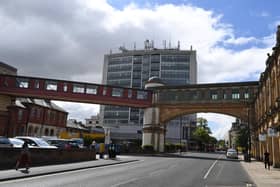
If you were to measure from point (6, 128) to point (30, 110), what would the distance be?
29.8 ft

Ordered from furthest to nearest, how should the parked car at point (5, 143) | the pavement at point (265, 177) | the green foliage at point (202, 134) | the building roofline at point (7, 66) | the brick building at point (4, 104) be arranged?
1. the green foliage at point (202, 134)
2. the building roofline at point (7, 66)
3. the brick building at point (4, 104)
4. the parked car at point (5, 143)
5. the pavement at point (265, 177)

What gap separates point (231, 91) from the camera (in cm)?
5269

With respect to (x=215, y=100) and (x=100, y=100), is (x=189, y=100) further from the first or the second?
(x=100, y=100)

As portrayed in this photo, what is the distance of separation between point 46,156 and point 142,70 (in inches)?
4548

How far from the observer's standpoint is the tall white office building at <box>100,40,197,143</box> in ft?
422

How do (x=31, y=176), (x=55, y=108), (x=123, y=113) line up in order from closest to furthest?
(x=31, y=176) → (x=55, y=108) → (x=123, y=113)

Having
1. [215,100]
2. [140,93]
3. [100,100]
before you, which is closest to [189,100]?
[215,100]

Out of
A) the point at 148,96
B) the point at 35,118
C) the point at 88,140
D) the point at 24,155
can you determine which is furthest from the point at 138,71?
the point at 24,155

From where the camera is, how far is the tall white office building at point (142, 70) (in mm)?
128500

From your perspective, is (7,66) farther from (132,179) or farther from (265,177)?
(265,177)

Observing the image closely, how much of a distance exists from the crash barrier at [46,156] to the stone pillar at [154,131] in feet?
86.8

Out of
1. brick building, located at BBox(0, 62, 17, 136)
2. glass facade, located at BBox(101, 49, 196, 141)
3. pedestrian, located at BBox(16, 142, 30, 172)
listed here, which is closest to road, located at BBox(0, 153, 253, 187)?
pedestrian, located at BBox(16, 142, 30, 172)

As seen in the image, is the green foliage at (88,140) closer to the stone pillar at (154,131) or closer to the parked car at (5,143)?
the stone pillar at (154,131)

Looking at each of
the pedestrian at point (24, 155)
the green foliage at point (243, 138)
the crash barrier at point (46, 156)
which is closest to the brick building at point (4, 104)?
the crash barrier at point (46, 156)
